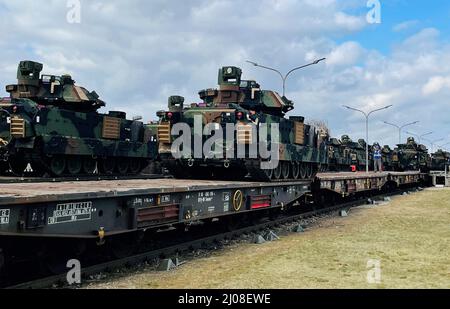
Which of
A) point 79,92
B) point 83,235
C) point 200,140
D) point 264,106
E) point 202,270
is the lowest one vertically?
point 202,270

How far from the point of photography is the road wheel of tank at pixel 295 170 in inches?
627

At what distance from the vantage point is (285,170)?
15312 millimetres

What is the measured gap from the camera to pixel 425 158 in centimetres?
4697

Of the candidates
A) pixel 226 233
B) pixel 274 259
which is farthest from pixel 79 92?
pixel 274 259

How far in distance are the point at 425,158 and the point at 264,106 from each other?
116ft

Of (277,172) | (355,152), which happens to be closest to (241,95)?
(277,172)

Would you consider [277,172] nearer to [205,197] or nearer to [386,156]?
[205,197]

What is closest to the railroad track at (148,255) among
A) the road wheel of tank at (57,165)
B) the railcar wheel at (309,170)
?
the railcar wheel at (309,170)

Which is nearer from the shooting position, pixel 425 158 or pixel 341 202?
pixel 341 202

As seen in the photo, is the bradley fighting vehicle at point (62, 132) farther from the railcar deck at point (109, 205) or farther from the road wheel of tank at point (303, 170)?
the railcar deck at point (109, 205)

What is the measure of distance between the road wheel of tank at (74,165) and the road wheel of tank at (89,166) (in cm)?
25

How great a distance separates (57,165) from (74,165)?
1.00 metres
